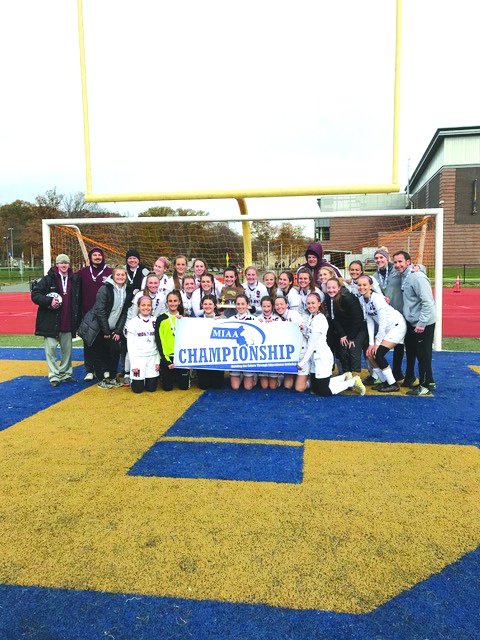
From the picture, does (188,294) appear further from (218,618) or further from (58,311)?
(218,618)

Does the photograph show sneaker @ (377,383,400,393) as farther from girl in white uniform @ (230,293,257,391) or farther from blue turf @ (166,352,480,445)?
girl in white uniform @ (230,293,257,391)

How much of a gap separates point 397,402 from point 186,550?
11.8ft

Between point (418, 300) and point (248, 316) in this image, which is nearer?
point (418, 300)

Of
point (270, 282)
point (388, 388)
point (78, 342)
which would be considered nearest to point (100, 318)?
point (270, 282)

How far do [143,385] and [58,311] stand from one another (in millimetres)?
1615

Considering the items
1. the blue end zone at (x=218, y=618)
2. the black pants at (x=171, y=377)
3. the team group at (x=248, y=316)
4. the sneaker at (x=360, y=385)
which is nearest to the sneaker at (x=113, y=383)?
the team group at (x=248, y=316)

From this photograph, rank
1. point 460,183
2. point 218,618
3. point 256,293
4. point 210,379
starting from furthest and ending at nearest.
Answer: point 460,183, point 256,293, point 210,379, point 218,618

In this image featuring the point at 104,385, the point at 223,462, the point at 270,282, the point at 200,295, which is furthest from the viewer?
the point at 270,282

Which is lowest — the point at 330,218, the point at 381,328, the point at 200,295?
the point at 381,328

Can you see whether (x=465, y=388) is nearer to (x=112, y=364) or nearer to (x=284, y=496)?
(x=284, y=496)

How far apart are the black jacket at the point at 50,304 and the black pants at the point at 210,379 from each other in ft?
6.43

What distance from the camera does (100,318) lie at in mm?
6309

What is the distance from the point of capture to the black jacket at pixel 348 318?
5.97 m

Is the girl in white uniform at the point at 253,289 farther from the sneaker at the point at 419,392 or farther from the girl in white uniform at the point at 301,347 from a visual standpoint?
the sneaker at the point at 419,392
